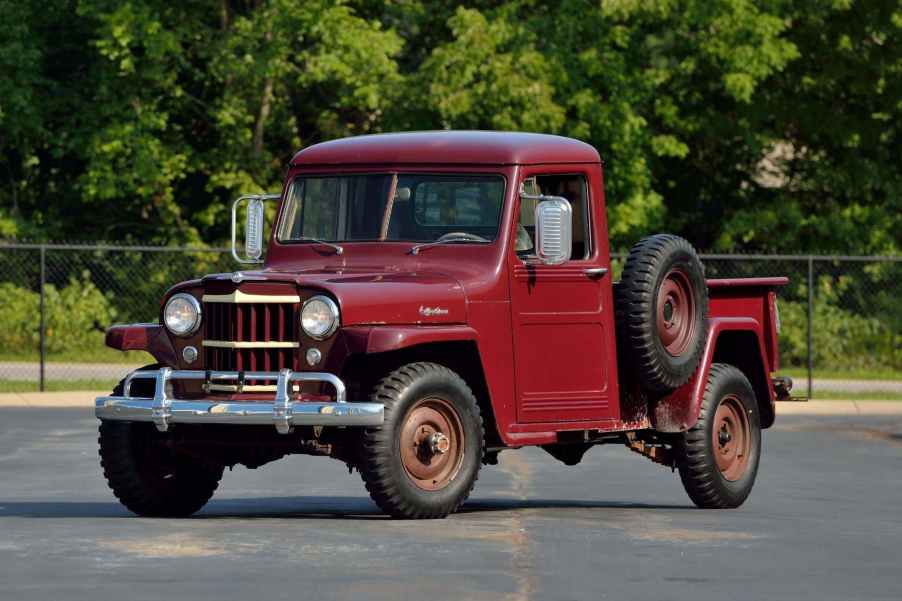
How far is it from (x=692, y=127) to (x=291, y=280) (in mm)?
27218

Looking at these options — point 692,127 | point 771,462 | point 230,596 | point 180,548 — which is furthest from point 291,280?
point 692,127

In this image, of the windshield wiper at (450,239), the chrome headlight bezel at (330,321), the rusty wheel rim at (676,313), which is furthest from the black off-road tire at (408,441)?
the rusty wheel rim at (676,313)

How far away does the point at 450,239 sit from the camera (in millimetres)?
14234

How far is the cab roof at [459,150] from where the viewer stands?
47.3ft

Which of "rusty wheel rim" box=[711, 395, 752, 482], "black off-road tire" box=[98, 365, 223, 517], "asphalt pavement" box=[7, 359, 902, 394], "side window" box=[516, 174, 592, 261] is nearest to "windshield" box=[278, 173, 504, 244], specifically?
"side window" box=[516, 174, 592, 261]

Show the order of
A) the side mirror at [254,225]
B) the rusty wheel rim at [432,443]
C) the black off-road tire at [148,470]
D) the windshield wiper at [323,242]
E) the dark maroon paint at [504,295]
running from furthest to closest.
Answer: the side mirror at [254,225], the windshield wiper at [323,242], the black off-road tire at [148,470], the dark maroon paint at [504,295], the rusty wheel rim at [432,443]

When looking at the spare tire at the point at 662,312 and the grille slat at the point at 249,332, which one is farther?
the spare tire at the point at 662,312

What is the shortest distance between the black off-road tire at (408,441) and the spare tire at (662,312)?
1583 millimetres

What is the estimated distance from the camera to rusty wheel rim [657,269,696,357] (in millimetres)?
14758

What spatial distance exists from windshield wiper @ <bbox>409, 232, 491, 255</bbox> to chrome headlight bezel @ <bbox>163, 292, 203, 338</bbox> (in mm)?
1567

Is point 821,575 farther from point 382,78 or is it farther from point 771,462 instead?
point 382,78

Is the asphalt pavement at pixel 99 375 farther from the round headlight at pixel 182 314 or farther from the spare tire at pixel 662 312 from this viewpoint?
the round headlight at pixel 182 314

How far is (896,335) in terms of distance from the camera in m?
36.6

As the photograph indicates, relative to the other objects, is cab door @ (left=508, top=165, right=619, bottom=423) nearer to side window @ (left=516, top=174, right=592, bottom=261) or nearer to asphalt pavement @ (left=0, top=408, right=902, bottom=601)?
side window @ (left=516, top=174, right=592, bottom=261)
